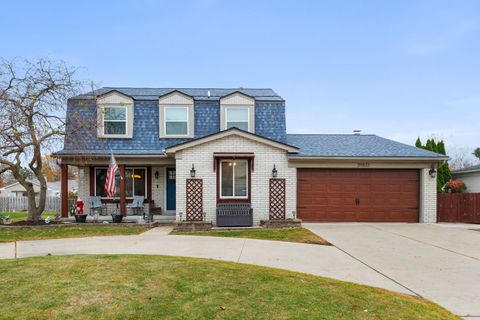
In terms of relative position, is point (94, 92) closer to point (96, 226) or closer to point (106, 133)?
point (106, 133)

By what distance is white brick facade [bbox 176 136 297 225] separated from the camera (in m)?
13.1

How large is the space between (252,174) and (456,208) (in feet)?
32.1

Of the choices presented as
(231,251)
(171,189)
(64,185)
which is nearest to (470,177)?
(171,189)

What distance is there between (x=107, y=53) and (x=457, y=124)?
38.7 meters

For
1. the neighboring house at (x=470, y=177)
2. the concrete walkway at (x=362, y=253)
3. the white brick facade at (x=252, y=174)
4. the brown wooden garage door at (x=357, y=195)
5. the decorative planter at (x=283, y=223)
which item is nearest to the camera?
the concrete walkway at (x=362, y=253)

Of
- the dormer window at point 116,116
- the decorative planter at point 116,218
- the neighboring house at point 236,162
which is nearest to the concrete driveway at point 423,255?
the neighboring house at point 236,162

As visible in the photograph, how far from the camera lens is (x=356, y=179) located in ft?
46.4

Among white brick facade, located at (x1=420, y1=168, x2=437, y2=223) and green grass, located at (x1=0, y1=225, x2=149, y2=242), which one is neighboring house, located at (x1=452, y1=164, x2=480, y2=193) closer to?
white brick facade, located at (x1=420, y1=168, x2=437, y2=223)

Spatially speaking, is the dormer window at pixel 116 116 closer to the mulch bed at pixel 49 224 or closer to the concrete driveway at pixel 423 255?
the mulch bed at pixel 49 224

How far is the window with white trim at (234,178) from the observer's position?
44.2 feet

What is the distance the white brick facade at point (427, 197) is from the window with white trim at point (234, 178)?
779 centimetres

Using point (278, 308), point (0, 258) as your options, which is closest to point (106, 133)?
point (0, 258)

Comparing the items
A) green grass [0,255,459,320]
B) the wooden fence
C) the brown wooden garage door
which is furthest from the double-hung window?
the wooden fence

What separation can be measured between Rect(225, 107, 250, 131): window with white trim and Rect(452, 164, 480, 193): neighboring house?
44.3 ft
